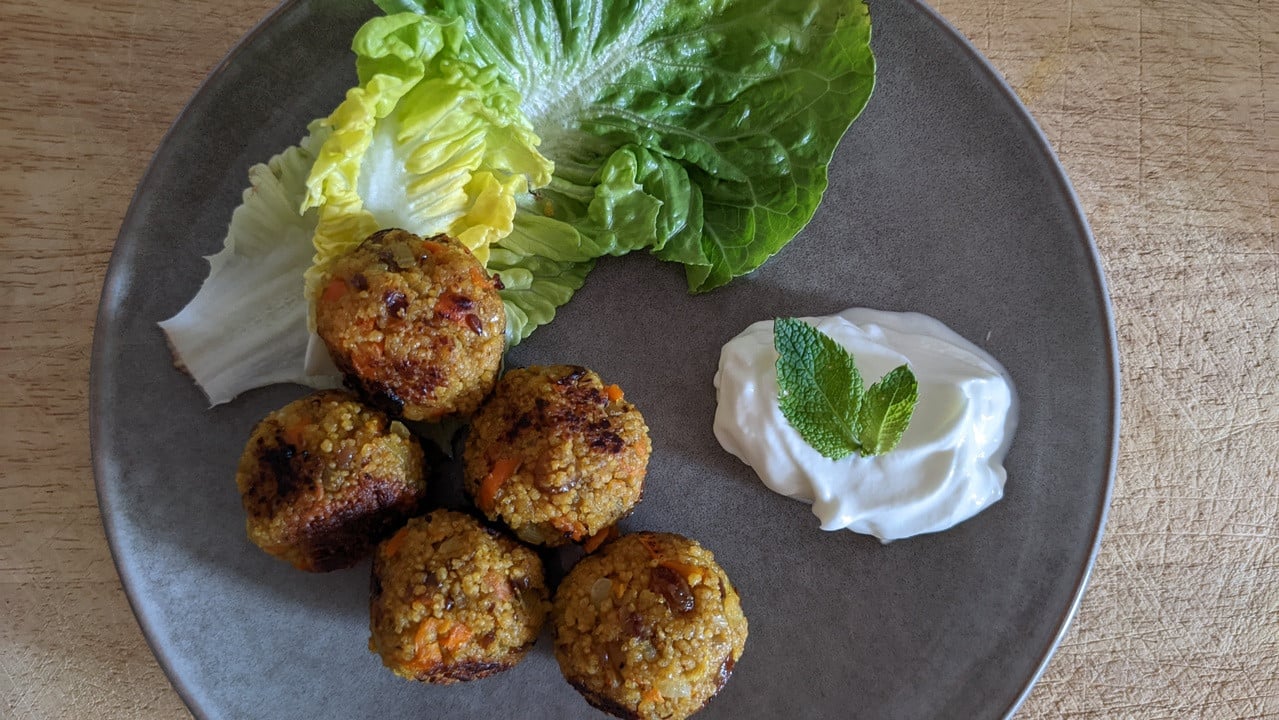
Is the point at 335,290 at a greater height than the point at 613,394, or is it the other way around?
the point at 335,290

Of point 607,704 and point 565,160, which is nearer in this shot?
point 607,704

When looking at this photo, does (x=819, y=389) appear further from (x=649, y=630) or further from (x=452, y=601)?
(x=452, y=601)

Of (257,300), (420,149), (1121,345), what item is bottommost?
(1121,345)

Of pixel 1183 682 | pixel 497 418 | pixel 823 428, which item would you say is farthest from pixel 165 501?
pixel 1183 682

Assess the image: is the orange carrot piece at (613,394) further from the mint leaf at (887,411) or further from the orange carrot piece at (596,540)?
the mint leaf at (887,411)

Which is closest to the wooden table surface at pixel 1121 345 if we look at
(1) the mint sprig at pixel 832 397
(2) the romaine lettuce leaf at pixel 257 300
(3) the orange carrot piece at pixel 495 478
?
(2) the romaine lettuce leaf at pixel 257 300

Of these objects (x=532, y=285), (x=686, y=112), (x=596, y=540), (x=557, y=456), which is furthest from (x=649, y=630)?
(x=686, y=112)

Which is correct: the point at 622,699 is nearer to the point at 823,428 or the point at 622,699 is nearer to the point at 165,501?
the point at 823,428
